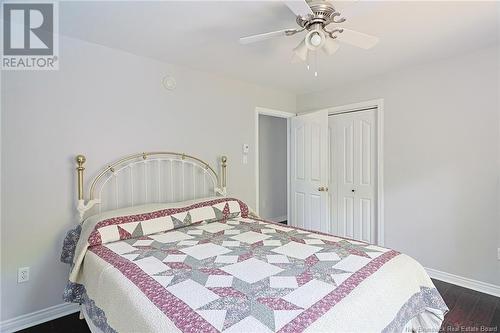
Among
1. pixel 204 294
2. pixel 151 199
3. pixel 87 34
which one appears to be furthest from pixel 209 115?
pixel 204 294

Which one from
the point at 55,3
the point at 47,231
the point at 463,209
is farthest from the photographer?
the point at 463,209

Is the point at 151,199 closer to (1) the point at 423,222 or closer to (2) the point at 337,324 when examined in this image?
(2) the point at 337,324

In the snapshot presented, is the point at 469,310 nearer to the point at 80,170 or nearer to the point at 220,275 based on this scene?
the point at 220,275

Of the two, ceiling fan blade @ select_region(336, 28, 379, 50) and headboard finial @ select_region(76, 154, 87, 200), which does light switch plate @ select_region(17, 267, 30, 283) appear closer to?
headboard finial @ select_region(76, 154, 87, 200)

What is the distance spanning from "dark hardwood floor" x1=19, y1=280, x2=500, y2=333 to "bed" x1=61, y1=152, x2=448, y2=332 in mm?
495

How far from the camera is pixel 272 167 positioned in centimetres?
521

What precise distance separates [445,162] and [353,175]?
1045mm

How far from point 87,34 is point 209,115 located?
1.37 m

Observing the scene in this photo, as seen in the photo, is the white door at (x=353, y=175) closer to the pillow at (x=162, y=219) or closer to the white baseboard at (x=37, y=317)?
the pillow at (x=162, y=219)

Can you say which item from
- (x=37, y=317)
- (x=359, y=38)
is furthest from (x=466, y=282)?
(x=37, y=317)

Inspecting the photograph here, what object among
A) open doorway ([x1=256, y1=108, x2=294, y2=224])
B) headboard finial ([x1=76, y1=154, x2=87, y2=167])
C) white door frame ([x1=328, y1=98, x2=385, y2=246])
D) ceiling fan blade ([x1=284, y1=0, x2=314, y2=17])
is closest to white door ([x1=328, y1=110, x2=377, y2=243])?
white door frame ([x1=328, y1=98, x2=385, y2=246])

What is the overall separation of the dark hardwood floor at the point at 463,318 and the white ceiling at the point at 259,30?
2.29 m

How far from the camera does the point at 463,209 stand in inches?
105

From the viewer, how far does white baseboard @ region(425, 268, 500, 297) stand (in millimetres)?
2503
